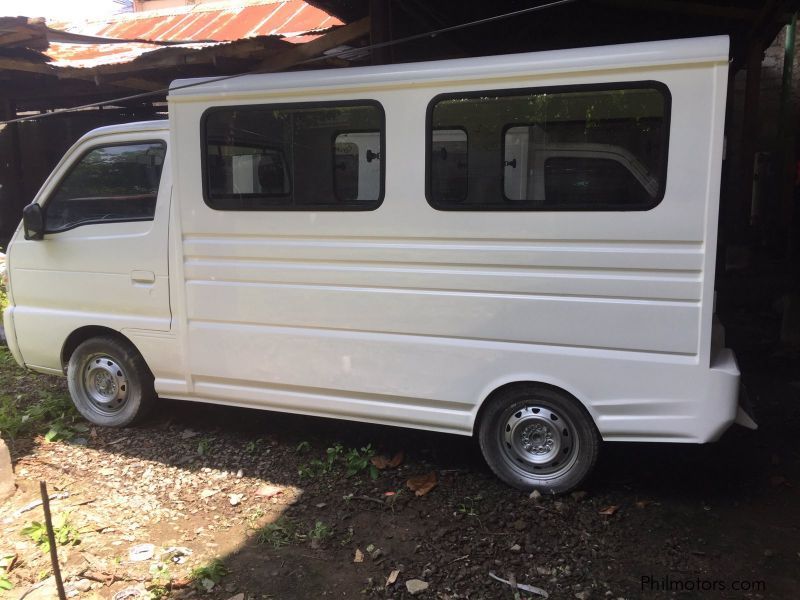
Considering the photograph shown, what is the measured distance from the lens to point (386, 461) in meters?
4.07

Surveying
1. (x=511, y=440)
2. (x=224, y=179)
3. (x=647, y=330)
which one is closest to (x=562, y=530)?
(x=511, y=440)

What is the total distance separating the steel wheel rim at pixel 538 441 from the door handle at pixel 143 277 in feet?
8.01

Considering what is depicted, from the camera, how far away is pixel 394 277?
364 centimetres

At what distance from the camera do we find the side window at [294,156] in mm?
3650

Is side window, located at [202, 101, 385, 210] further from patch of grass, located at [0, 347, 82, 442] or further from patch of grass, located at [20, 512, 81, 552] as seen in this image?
patch of grass, located at [0, 347, 82, 442]

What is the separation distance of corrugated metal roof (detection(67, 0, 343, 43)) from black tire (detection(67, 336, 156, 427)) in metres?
4.37

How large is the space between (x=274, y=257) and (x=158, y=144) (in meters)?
1.19

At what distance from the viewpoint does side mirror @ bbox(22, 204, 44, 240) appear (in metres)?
4.40

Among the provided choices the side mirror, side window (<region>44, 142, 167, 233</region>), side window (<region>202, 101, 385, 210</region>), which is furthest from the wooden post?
the side mirror

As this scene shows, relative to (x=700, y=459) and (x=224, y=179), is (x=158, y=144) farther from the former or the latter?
(x=700, y=459)

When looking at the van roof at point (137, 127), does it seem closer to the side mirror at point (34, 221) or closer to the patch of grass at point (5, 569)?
the side mirror at point (34, 221)

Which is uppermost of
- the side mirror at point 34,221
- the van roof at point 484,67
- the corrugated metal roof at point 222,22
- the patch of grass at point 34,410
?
the corrugated metal roof at point 222,22

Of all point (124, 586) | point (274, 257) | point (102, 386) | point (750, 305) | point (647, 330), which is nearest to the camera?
point (124, 586)

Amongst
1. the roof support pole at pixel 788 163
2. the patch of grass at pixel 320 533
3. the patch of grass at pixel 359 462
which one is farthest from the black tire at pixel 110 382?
the roof support pole at pixel 788 163
